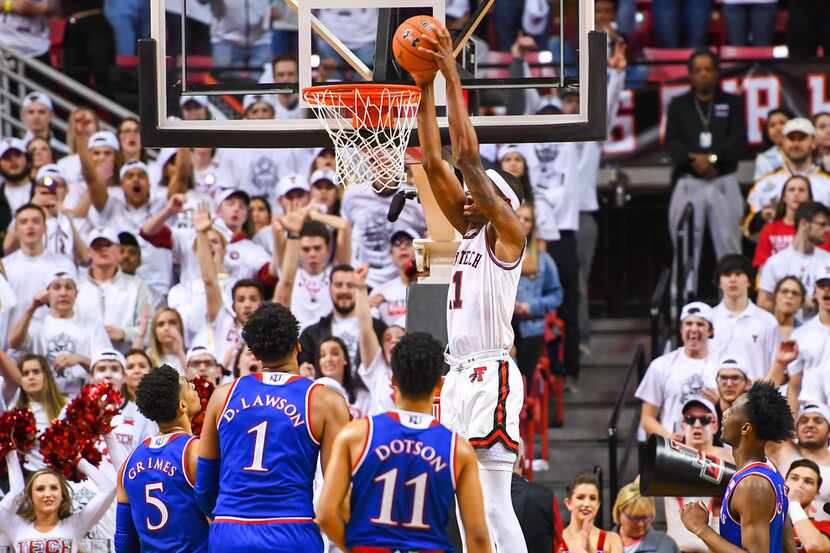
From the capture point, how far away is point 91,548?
33.8 ft

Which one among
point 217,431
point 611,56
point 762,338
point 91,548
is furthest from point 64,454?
point 611,56

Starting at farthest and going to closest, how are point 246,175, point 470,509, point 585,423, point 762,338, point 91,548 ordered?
point 246,175
point 585,423
point 762,338
point 91,548
point 470,509

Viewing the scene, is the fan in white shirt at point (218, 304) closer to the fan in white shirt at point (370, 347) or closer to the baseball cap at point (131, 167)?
the fan in white shirt at point (370, 347)

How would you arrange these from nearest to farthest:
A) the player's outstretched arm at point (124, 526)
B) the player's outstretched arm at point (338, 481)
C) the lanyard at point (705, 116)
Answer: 1. the player's outstretched arm at point (338, 481)
2. the player's outstretched arm at point (124, 526)
3. the lanyard at point (705, 116)

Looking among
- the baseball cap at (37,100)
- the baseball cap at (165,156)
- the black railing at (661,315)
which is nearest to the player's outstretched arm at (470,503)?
the black railing at (661,315)

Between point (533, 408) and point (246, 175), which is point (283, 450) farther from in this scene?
point (246, 175)

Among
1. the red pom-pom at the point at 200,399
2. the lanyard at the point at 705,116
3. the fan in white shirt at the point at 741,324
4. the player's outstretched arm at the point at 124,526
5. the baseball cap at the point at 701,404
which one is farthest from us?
the lanyard at the point at 705,116

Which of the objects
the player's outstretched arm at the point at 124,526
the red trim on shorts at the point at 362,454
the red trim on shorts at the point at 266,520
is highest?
the red trim on shorts at the point at 362,454

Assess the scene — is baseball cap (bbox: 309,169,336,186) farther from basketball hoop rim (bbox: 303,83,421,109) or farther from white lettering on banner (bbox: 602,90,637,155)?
basketball hoop rim (bbox: 303,83,421,109)

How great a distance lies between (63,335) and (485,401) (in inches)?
224

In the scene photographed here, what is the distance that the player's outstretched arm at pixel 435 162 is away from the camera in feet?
23.6

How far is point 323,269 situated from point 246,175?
91.6 inches

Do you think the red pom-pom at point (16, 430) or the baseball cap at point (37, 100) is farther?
the baseball cap at point (37, 100)

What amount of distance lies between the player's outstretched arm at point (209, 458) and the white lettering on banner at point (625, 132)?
32.2ft
